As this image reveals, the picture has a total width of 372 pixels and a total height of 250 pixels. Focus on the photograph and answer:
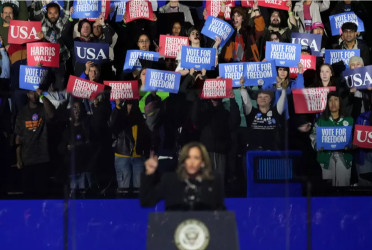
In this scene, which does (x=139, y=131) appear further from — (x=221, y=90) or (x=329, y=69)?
(x=329, y=69)

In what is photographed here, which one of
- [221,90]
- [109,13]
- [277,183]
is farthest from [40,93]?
[109,13]

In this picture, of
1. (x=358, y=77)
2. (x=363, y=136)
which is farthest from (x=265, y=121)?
(x=358, y=77)

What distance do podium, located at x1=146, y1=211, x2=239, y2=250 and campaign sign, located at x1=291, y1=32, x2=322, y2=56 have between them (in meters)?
5.62

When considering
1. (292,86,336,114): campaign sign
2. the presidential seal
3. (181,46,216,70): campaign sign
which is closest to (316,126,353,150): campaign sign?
(292,86,336,114): campaign sign

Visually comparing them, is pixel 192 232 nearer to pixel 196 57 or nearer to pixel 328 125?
pixel 328 125

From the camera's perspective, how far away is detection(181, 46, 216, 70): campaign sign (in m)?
10.8

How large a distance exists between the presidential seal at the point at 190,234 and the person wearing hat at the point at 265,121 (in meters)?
1.16

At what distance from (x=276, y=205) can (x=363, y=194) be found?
1.37 m

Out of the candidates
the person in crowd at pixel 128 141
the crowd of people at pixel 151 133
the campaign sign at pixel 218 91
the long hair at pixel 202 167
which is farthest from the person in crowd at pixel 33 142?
the long hair at pixel 202 167

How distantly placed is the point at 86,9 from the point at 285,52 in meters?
2.91

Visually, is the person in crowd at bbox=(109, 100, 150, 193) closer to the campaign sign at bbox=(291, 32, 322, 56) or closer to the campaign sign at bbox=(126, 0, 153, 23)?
the campaign sign at bbox=(126, 0, 153, 23)

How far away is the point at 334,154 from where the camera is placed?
8438 millimetres

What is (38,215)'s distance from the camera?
27.1 feet

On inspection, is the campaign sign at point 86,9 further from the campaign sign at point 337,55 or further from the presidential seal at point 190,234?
the presidential seal at point 190,234
